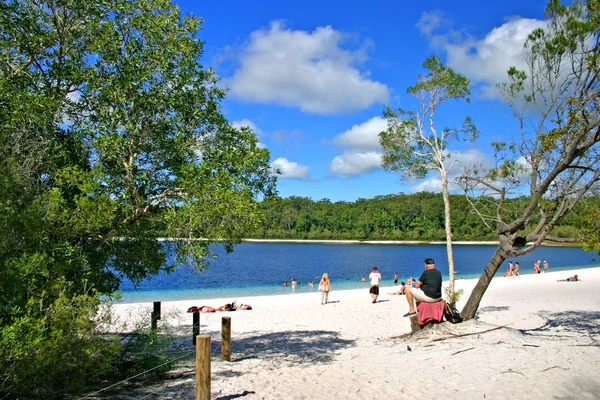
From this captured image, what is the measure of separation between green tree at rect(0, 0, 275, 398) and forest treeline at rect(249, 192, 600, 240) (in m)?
114

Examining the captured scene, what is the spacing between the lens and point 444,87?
51.2 ft

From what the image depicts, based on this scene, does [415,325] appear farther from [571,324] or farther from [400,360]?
[571,324]

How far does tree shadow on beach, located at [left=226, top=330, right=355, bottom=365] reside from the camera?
33.2ft

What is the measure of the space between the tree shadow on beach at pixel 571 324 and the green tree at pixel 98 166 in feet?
28.8

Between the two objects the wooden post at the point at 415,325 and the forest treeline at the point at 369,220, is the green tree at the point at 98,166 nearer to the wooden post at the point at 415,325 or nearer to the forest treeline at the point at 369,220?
the wooden post at the point at 415,325

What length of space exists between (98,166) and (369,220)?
5397 inches

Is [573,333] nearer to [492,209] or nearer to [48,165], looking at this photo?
[492,209]

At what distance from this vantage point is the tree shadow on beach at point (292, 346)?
33.2ft

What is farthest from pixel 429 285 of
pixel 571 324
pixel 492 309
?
pixel 492 309

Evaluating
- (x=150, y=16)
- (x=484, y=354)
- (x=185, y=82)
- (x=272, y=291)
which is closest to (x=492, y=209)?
(x=484, y=354)

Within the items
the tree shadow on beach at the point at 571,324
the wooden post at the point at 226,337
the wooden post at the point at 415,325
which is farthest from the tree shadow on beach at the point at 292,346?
the tree shadow on beach at the point at 571,324

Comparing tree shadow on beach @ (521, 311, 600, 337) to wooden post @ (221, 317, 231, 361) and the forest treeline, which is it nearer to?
wooden post @ (221, 317, 231, 361)

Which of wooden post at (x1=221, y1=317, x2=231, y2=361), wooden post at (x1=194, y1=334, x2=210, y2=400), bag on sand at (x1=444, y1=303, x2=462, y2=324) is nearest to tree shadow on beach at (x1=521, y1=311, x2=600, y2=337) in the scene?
bag on sand at (x1=444, y1=303, x2=462, y2=324)

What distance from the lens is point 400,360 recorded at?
9.11 m
